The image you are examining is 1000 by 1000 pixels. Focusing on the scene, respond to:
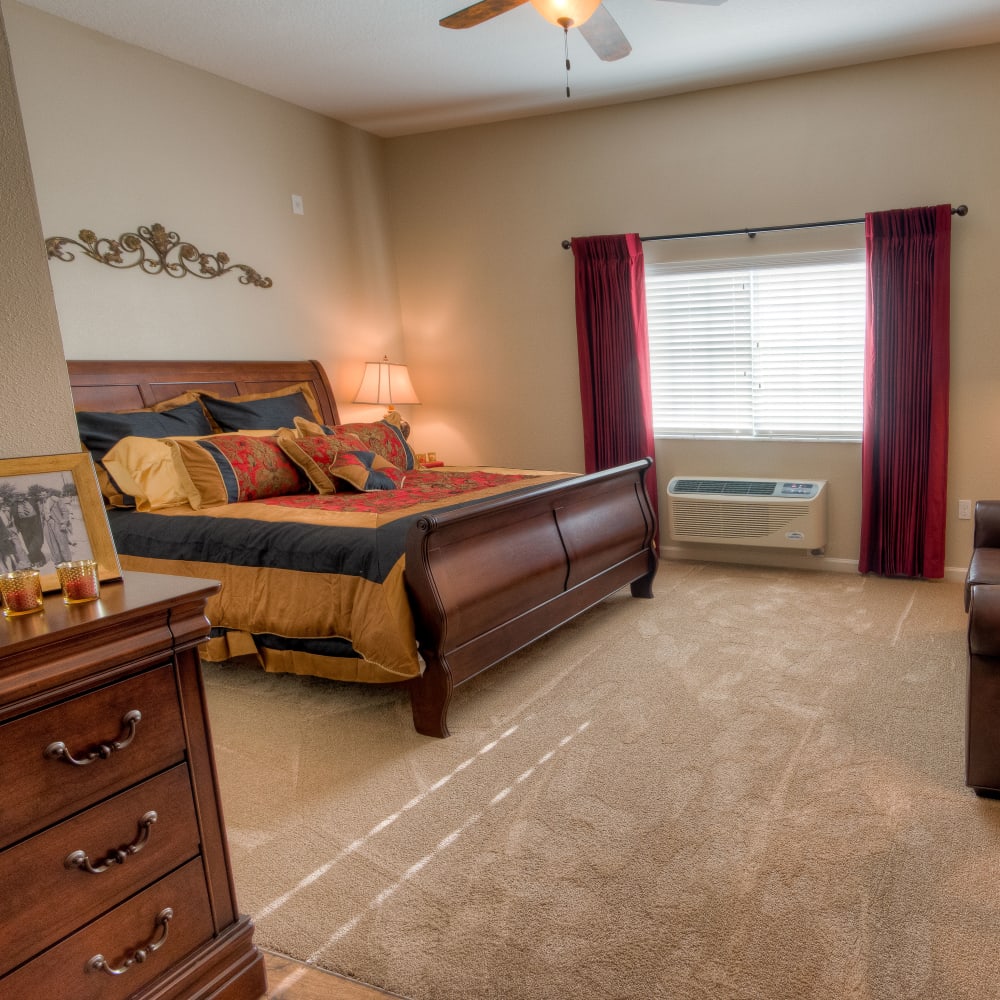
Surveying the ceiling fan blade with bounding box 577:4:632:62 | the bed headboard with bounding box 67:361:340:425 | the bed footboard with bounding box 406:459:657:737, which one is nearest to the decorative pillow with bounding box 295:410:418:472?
the bed headboard with bounding box 67:361:340:425

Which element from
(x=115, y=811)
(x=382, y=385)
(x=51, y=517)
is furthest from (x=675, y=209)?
(x=115, y=811)

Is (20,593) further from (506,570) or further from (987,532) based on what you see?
(987,532)

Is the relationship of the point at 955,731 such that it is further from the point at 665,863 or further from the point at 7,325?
the point at 7,325

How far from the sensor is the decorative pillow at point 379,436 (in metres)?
4.09

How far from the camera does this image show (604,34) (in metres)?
3.06

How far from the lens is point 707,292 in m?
4.84

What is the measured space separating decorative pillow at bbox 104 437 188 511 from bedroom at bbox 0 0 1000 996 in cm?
60

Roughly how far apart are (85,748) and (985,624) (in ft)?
6.83

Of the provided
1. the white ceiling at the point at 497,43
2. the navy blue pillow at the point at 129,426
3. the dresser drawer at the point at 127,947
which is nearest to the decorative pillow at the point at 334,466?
the navy blue pillow at the point at 129,426

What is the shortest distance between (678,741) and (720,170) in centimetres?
338

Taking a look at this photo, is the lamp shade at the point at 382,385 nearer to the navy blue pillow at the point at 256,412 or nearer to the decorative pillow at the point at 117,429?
the navy blue pillow at the point at 256,412

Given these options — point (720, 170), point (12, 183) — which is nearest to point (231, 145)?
point (720, 170)

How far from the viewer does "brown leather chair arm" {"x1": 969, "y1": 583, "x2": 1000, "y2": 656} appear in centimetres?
209

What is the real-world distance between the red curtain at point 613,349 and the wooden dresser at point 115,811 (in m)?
3.74
